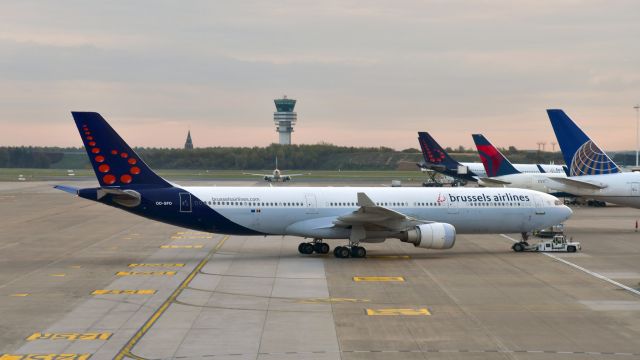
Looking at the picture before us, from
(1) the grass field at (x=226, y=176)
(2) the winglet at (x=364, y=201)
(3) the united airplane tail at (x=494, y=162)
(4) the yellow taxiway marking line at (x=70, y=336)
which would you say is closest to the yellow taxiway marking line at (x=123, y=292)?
(4) the yellow taxiway marking line at (x=70, y=336)

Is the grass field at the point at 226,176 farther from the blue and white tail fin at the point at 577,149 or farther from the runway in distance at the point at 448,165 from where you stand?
the blue and white tail fin at the point at 577,149

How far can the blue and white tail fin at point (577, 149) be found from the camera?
5194 centimetres

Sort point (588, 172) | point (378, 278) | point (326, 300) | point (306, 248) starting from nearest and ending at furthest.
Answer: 1. point (326, 300)
2. point (378, 278)
3. point (306, 248)
4. point (588, 172)

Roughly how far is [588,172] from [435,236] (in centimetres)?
1942

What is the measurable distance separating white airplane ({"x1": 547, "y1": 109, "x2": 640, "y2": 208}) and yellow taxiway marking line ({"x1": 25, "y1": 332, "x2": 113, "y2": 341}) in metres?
36.8

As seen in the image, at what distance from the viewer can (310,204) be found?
39.8 metres

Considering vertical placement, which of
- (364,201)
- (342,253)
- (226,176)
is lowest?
(342,253)

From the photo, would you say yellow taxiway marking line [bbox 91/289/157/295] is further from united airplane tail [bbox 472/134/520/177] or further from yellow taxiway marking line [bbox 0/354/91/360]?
→ united airplane tail [bbox 472/134/520/177]

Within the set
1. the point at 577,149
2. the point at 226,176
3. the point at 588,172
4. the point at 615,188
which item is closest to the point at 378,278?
the point at 577,149

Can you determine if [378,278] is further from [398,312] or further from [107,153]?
[107,153]

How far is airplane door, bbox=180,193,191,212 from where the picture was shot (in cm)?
3781

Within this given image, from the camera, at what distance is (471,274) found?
113 ft

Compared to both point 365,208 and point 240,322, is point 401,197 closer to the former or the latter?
point 365,208

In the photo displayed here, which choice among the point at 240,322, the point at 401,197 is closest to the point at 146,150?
the point at 401,197
